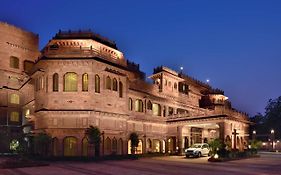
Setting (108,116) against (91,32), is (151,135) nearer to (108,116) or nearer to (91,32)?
(108,116)

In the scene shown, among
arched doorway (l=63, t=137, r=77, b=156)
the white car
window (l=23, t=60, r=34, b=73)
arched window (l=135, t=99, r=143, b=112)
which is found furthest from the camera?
window (l=23, t=60, r=34, b=73)

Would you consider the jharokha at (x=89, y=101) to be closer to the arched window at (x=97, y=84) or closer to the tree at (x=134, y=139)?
the arched window at (x=97, y=84)

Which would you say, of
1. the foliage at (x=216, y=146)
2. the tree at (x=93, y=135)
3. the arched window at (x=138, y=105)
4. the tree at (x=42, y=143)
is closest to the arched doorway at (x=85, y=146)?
the tree at (x=93, y=135)

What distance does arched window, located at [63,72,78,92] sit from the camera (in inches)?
1515

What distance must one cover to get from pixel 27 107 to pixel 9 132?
4.37 meters

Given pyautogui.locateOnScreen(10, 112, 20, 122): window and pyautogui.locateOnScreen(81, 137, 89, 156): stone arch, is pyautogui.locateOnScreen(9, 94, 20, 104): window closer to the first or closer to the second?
pyautogui.locateOnScreen(10, 112, 20, 122): window

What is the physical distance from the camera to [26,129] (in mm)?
49031

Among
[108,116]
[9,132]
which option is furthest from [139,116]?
[9,132]

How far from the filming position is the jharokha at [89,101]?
38031 millimetres

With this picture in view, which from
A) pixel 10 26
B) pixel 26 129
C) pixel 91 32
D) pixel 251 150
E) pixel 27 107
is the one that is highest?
pixel 10 26

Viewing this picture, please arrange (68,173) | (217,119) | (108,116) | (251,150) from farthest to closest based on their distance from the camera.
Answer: (251,150) → (217,119) → (108,116) → (68,173)

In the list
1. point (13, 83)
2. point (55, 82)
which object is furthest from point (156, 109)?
point (13, 83)

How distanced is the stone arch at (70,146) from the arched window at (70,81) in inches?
216

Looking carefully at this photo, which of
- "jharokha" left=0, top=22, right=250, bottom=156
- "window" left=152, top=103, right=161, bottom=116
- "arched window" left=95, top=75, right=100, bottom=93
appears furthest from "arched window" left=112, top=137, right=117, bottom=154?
"window" left=152, top=103, right=161, bottom=116
